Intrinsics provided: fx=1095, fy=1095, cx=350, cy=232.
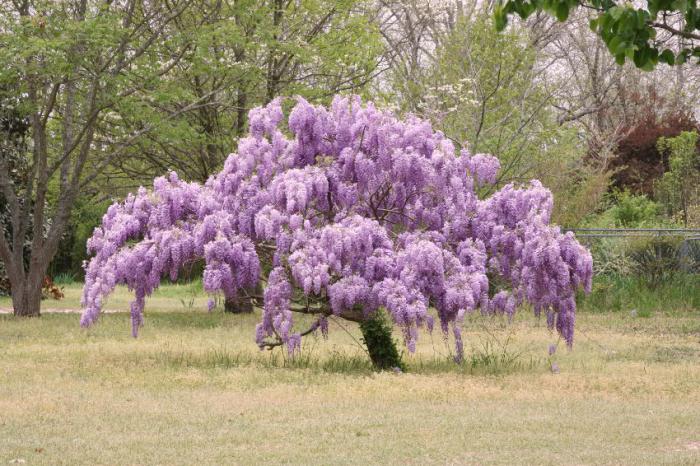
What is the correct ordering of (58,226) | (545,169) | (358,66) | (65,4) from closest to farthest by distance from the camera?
(65,4) < (58,226) < (358,66) < (545,169)

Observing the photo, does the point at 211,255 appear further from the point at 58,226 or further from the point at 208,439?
the point at 58,226

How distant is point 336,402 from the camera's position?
1075cm

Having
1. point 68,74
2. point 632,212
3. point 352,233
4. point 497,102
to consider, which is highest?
point 497,102

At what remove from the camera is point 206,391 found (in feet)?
37.8

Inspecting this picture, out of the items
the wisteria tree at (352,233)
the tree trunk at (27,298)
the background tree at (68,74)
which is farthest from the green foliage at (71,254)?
the wisteria tree at (352,233)

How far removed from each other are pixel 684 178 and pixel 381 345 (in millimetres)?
19580

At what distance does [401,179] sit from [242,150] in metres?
1.98

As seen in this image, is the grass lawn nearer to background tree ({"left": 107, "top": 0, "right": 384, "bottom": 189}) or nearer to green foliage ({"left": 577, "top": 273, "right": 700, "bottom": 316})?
green foliage ({"left": 577, "top": 273, "right": 700, "bottom": 316})

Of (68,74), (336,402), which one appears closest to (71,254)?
(68,74)

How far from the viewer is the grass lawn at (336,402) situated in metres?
8.17

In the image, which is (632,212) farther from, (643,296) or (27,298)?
(27,298)

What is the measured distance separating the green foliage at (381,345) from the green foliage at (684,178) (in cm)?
1769

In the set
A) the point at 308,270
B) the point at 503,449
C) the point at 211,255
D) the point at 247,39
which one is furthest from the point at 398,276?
the point at 247,39

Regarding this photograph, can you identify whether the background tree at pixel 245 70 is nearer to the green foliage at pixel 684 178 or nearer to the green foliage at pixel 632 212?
the green foliage at pixel 632 212
